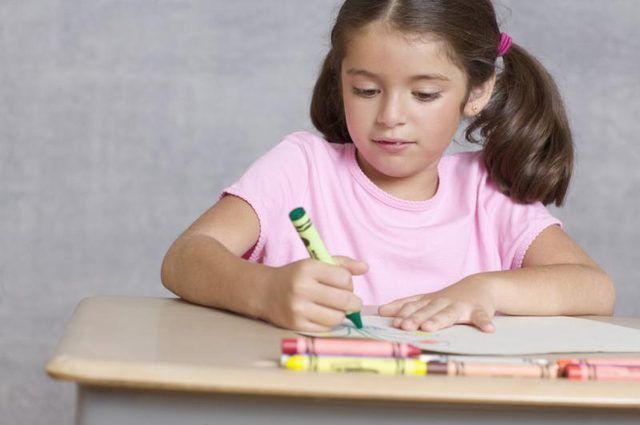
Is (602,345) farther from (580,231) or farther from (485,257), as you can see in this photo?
(580,231)

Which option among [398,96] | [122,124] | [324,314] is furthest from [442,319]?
[122,124]

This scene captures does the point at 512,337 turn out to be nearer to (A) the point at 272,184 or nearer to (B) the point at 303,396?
(B) the point at 303,396

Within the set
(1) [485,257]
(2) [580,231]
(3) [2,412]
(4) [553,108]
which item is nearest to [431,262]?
(1) [485,257]

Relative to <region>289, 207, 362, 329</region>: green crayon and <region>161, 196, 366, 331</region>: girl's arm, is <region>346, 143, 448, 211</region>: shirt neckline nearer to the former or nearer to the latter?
<region>161, 196, 366, 331</region>: girl's arm

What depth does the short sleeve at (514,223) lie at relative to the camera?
1.70 metres

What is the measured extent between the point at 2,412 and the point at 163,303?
5.46 ft

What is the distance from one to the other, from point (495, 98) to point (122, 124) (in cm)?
122

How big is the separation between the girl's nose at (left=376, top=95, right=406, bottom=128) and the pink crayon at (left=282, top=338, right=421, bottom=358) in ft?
1.99

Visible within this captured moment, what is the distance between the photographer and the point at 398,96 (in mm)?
1516

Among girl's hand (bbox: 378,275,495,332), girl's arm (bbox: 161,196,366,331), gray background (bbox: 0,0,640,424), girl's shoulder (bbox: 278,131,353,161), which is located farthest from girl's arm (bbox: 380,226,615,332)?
gray background (bbox: 0,0,640,424)

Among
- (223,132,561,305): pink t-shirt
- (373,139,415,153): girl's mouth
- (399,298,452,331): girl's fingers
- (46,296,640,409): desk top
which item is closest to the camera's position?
(46,296,640,409): desk top

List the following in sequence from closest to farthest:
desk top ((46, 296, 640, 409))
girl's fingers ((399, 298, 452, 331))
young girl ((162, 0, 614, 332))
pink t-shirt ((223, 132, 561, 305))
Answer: desk top ((46, 296, 640, 409)) < girl's fingers ((399, 298, 452, 331)) < young girl ((162, 0, 614, 332)) < pink t-shirt ((223, 132, 561, 305))

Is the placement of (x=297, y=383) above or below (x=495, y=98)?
below

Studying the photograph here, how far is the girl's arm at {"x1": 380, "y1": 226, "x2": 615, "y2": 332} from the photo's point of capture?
124 cm
